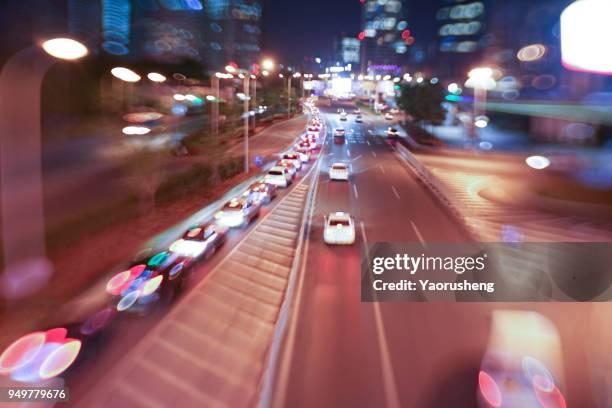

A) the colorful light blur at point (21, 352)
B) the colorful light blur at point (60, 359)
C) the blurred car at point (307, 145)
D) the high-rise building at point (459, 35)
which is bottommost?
the colorful light blur at point (60, 359)

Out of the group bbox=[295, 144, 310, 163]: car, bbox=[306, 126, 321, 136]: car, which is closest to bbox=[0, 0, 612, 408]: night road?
bbox=[295, 144, 310, 163]: car

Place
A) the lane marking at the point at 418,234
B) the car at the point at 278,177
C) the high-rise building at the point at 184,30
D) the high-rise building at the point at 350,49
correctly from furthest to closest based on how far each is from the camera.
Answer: the high-rise building at the point at 350,49
the high-rise building at the point at 184,30
the car at the point at 278,177
the lane marking at the point at 418,234

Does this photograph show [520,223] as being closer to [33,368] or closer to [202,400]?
[202,400]

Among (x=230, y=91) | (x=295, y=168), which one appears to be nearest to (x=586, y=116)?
(x=295, y=168)

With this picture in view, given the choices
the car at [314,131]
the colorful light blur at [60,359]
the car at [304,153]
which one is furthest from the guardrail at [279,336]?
the car at [314,131]

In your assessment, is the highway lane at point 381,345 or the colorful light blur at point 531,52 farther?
the colorful light blur at point 531,52

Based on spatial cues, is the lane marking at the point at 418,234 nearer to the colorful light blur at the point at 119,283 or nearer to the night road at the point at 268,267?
the night road at the point at 268,267
